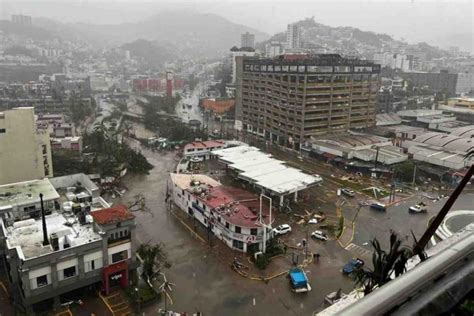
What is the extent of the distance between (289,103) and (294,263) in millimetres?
18209

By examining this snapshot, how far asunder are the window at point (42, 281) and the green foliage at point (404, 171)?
18.8 metres

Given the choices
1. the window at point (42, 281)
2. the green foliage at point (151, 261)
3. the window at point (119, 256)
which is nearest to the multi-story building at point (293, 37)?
the green foliage at point (151, 261)

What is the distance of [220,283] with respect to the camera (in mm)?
12156

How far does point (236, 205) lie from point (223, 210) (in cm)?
70

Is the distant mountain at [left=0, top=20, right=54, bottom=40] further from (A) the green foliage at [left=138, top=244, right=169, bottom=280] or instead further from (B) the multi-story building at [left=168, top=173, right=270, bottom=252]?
(A) the green foliage at [left=138, top=244, right=169, bottom=280]

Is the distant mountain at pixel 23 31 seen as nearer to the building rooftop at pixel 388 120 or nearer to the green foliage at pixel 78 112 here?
the green foliage at pixel 78 112

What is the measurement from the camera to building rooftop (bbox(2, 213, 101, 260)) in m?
10.7

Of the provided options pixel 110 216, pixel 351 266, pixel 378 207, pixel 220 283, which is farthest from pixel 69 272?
pixel 378 207

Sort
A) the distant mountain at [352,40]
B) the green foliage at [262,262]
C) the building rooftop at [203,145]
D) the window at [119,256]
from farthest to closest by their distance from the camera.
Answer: the distant mountain at [352,40] → the building rooftop at [203,145] → the green foliage at [262,262] → the window at [119,256]

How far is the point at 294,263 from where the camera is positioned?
13281 mm

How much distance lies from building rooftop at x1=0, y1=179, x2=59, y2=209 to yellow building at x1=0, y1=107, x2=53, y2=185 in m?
2.51

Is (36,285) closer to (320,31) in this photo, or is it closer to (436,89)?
(436,89)

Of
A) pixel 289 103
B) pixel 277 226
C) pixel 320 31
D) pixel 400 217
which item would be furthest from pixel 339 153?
pixel 320 31

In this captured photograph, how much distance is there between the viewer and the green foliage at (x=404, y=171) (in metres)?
A: 22.1
